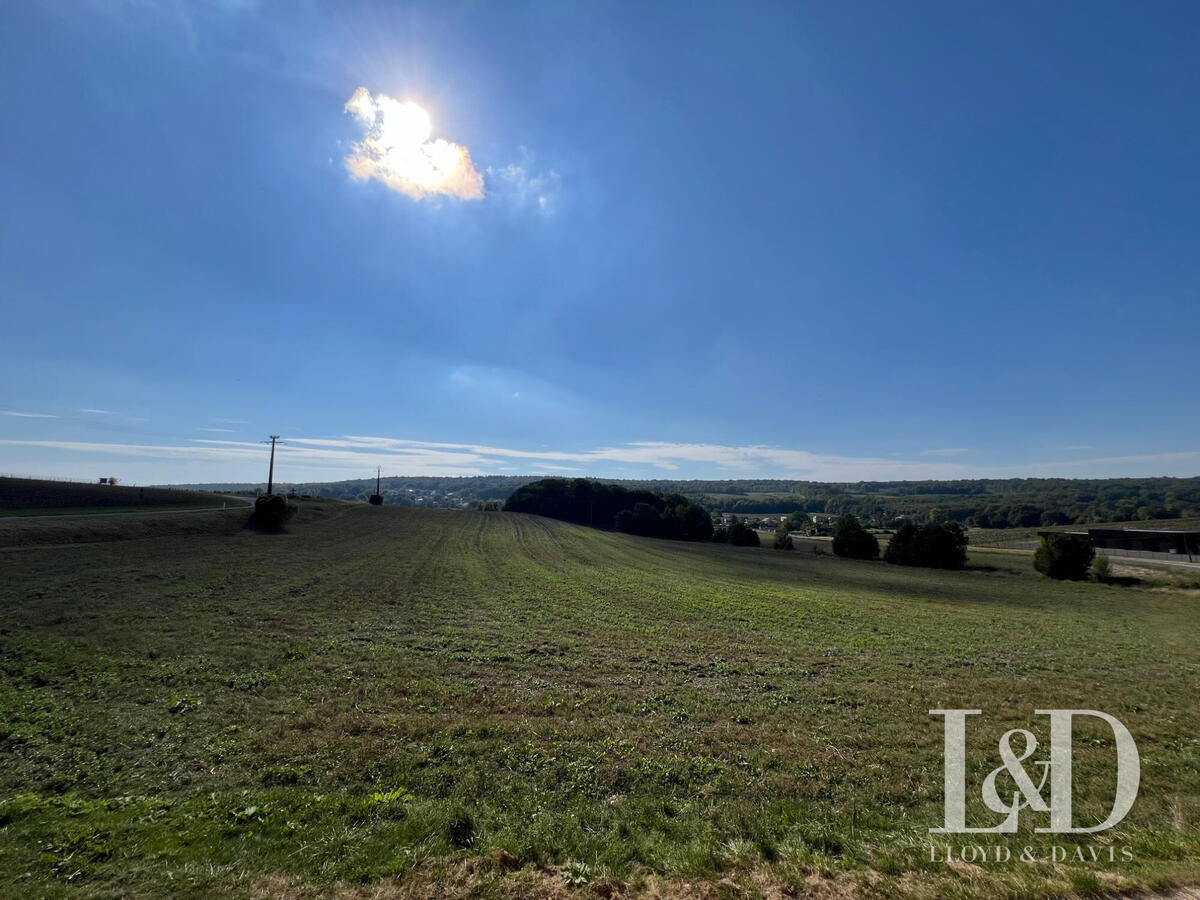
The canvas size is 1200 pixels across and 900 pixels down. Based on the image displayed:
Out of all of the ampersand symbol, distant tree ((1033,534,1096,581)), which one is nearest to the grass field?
the ampersand symbol

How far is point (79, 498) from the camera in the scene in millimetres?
56094

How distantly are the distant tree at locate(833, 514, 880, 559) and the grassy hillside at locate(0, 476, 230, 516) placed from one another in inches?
3768

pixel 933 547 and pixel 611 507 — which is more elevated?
pixel 611 507

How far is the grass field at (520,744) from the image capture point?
5508 mm

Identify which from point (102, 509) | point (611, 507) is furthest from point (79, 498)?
point (611, 507)

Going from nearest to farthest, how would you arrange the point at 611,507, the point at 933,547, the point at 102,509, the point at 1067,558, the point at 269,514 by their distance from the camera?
1. the point at 102,509
2. the point at 1067,558
3. the point at 269,514
4. the point at 933,547
5. the point at 611,507

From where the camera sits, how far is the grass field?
5508mm

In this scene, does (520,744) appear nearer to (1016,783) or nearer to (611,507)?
(1016,783)

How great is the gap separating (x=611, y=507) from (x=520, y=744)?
10993 centimetres

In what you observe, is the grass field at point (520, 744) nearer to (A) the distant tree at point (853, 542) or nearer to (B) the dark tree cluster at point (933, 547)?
(B) the dark tree cluster at point (933, 547)

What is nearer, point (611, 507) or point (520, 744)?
point (520, 744)

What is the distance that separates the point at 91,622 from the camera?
16094 mm

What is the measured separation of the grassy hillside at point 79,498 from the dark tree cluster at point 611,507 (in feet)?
220

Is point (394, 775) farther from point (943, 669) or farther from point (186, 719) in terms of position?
point (943, 669)
